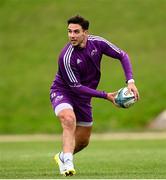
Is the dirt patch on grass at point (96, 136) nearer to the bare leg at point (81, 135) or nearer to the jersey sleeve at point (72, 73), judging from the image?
the bare leg at point (81, 135)

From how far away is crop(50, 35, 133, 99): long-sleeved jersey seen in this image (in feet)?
48.7

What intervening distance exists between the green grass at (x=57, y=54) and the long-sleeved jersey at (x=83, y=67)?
24.3 metres

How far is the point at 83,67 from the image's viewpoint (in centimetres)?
1502

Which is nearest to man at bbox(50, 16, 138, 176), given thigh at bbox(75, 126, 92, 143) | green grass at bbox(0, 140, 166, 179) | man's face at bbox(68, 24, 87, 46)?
man's face at bbox(68, 24, 87, 46)

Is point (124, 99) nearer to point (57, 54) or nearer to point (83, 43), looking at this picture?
point (83, 43)

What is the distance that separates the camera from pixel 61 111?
14914 mm

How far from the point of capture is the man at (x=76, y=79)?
14.7 meters

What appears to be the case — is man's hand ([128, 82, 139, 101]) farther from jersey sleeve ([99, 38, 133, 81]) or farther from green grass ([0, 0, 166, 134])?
Answer: green grass ([0, 0, 166, 134])

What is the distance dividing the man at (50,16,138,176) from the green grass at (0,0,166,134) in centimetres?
2428

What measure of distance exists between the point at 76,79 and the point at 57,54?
34.9 metres

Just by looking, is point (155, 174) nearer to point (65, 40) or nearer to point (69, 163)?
point (69, 163)

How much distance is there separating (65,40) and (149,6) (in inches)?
255

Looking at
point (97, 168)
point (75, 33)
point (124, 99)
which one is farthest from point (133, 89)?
point (97, 168)

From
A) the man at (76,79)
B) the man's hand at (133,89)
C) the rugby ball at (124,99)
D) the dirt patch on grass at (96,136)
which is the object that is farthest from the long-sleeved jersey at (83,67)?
the dirt patch on grass at (96,136)
